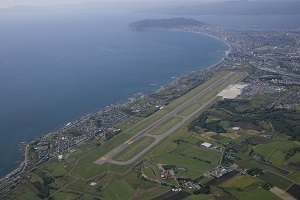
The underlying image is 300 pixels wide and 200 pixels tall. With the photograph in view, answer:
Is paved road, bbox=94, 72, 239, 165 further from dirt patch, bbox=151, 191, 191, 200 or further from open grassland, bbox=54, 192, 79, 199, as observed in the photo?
dirt patch, bbox=151, 191, 191, 200

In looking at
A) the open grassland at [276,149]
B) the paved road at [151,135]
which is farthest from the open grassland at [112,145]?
the open grassland at [276,149]

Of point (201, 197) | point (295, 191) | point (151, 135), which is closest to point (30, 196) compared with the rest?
point (201, 197)

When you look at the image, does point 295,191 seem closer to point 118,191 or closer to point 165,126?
point 118,191

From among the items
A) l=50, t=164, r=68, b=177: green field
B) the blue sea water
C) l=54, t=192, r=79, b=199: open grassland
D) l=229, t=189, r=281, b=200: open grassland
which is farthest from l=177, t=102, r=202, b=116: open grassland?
l=54, t=192, r=79, b=199: open grassland

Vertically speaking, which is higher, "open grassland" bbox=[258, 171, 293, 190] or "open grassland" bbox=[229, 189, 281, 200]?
"open grassland" bbox=[258, 171, 293, 190]

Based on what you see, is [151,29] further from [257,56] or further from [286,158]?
[286,158]
